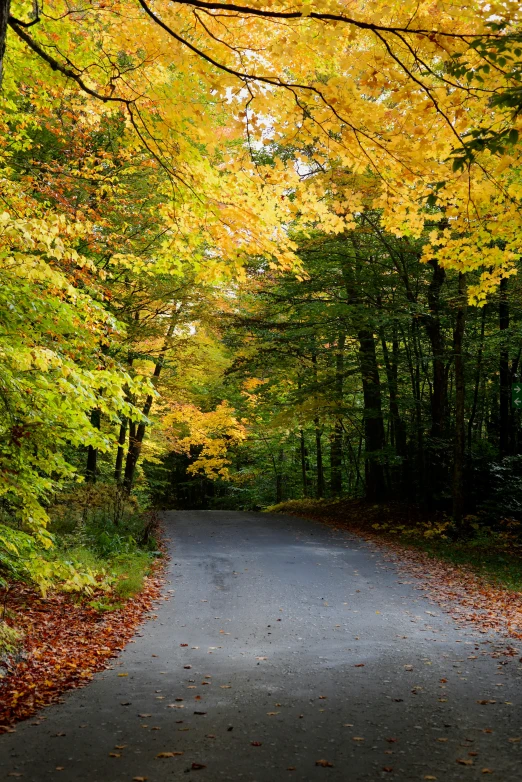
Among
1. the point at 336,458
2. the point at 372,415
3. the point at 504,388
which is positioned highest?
the point at 504,388

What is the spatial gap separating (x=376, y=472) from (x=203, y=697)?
15.1 m

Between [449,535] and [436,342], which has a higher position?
[436,342]

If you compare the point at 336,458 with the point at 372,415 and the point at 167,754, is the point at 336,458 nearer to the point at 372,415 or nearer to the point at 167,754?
the point at 372,415

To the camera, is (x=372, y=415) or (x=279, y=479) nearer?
(x=372, y=415)

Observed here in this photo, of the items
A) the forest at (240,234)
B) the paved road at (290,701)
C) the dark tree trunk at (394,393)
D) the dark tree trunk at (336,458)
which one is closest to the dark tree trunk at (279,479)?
the forest at (240,234)

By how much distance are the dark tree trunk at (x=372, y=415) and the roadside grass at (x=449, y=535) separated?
71cm

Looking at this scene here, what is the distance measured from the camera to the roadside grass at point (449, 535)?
10.7m

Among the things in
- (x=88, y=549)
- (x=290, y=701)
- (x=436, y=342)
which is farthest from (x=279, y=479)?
(x=290, y=701)

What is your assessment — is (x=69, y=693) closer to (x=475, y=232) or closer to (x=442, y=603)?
(x=442, y=603)

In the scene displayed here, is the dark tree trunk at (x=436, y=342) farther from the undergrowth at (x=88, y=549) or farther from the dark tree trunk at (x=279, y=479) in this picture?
the dark tree trunk at (x=279, y=479)

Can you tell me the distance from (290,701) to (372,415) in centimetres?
1348

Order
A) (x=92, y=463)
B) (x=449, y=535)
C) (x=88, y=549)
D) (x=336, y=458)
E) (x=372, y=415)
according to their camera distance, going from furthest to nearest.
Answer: (x=336, y=458), (x=372, y=415), (x=92, y=463), (x=449, y=535), (x=88, y=549)

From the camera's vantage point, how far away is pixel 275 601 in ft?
27.8

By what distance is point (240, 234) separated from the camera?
5.94 meters
